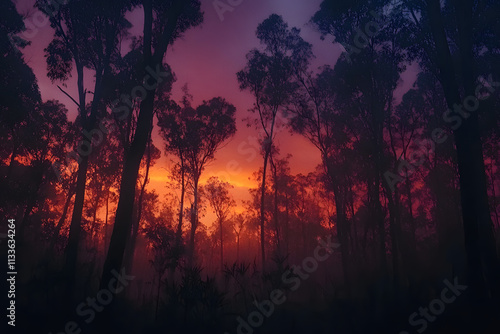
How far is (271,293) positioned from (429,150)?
25054mm

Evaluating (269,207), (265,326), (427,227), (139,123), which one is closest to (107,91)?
(139,123)

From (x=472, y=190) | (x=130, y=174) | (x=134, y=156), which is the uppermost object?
(x=134, y=156)

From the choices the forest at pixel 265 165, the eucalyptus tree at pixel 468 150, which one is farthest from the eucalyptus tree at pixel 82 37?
the eucalyptus tree at pixel 468 150

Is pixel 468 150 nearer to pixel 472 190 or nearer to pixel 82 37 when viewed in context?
pixel 472 190

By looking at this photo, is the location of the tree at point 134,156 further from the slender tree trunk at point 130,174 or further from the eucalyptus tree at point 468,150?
the eucalyptus tree at point 468,150

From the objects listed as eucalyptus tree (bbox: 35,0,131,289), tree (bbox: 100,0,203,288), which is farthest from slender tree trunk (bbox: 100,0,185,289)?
eucalyptus tree (bbox: 35,0,131,289)

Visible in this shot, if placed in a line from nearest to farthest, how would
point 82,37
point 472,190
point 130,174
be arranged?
point 472,190
point 130,174
point 82,37

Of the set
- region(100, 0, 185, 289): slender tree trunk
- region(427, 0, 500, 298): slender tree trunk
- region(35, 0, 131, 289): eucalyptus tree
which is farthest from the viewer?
region(35, 0, 131, 289): eucalyptus tree

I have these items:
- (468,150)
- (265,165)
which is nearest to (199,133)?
(265,165)

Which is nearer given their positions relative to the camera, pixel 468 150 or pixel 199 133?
pixel 468 150

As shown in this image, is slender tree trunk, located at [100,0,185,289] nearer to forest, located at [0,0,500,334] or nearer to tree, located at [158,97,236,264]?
forest, located at [0,0,500,334]

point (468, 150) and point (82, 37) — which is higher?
point (82, 37)

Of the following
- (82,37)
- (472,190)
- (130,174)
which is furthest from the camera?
(82,37)

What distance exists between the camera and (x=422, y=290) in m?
8.05
